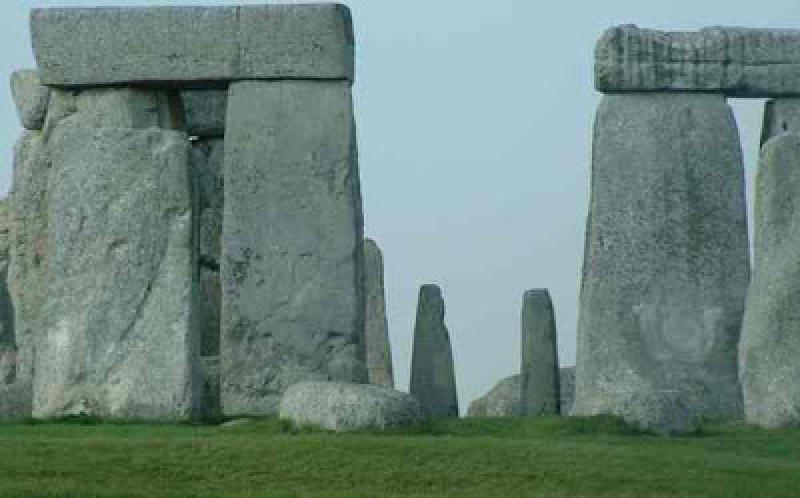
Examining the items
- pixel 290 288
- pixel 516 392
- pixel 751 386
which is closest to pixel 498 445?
pixel 751 386

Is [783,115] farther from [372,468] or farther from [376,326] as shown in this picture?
[372,468]

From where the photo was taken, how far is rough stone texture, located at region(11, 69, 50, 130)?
108 feet

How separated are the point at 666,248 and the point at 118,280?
323 inches

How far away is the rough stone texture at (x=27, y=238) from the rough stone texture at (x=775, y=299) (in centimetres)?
785

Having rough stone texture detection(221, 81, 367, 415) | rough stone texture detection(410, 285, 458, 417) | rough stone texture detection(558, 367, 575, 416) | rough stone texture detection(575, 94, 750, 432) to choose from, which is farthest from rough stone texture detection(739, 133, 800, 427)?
rough stone texture detection(558, 367, 575, 416)

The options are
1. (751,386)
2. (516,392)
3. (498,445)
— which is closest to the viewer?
(498,445)

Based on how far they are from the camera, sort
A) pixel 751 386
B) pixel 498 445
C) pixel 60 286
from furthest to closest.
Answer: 1. pixel 60 286
2. pixel 751 386
3. pixel 498 445

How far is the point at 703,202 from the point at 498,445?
41.1 feet

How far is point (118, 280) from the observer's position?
97.6 feet

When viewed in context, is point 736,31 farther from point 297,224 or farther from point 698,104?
point 297,224

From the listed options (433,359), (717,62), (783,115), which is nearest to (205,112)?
(433,359)

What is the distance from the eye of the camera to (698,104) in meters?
35.6

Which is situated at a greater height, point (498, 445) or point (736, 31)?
point (736, 31)

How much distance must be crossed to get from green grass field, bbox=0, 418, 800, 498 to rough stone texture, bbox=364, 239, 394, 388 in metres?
12.3
